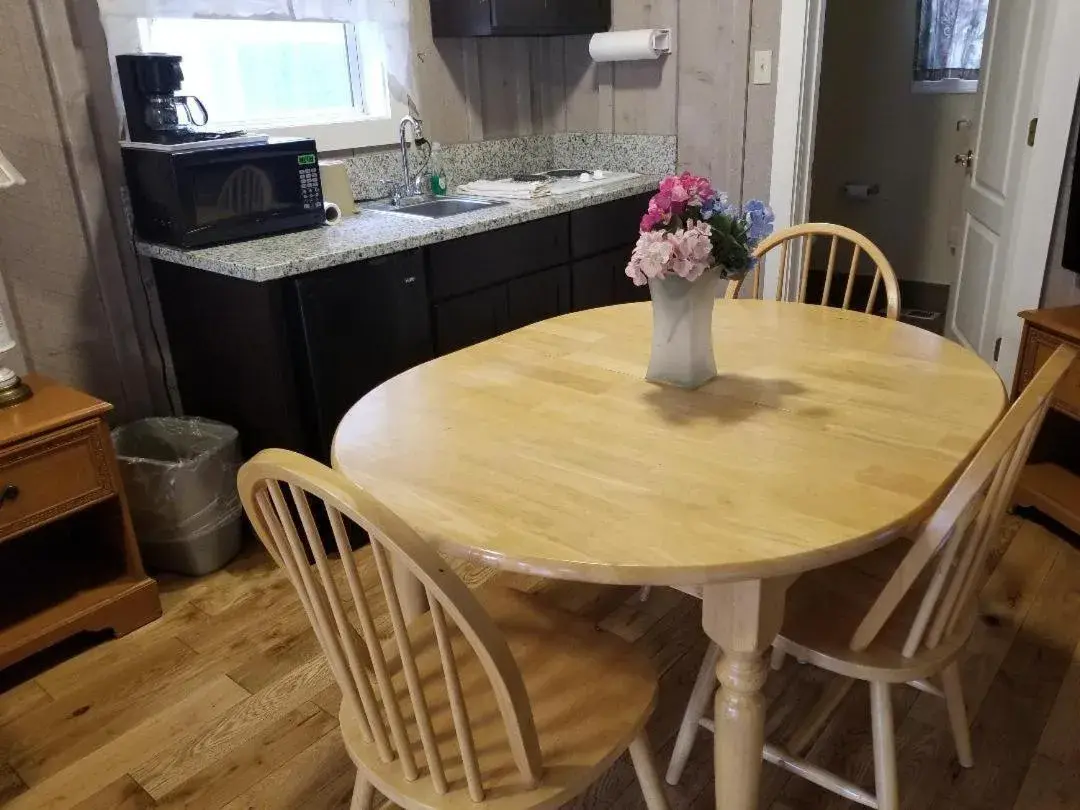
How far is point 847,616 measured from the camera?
1.35m

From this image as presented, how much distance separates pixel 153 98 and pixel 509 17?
4.31 ft

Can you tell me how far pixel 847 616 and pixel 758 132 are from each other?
227 centimetres

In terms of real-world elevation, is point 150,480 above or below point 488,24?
below

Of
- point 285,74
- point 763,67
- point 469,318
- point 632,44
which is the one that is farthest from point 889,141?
point 285,74

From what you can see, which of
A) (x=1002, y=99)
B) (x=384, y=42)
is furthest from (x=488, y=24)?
(x=1002, y=99)

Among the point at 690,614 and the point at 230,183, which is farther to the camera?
the point at 230,183

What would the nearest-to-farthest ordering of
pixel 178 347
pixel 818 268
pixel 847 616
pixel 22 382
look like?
1. pixel 847 616
2. pixel 22 382
3. pixel 178 347
4. pixel 818 268

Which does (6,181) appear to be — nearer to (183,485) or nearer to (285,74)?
(183,485)

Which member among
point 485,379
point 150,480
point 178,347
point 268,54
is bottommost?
point 150,480

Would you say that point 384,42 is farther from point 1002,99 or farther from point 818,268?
point 818,268

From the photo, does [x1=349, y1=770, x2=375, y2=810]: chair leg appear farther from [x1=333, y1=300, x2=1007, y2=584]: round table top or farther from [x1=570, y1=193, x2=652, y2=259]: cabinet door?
[x1=570, y1=193, x2=652, y2=259]: cabinet door

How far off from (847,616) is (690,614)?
77 cm

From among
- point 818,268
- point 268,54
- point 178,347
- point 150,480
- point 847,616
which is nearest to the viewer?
point 847,616

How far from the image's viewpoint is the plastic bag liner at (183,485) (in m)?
2.22
